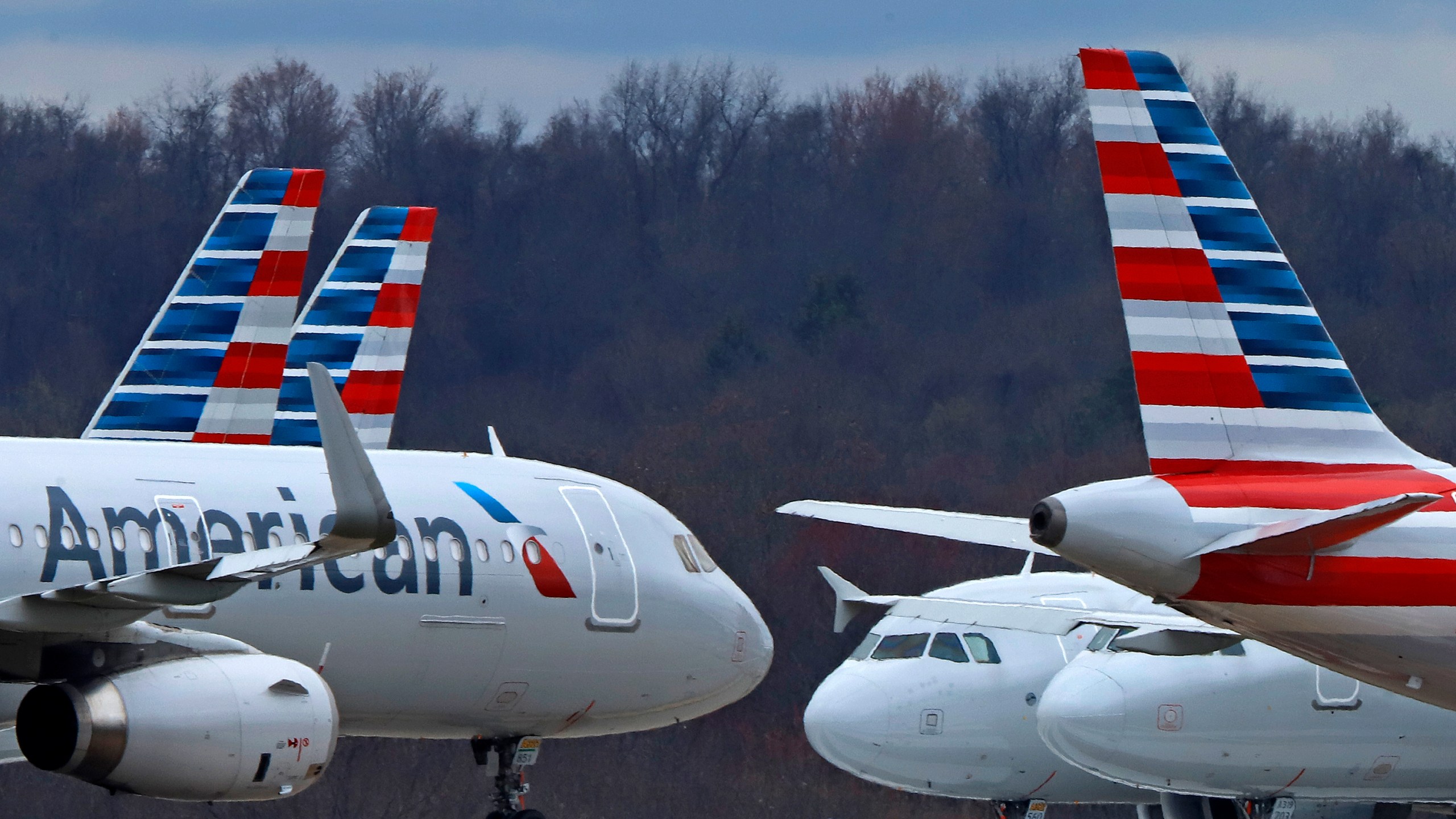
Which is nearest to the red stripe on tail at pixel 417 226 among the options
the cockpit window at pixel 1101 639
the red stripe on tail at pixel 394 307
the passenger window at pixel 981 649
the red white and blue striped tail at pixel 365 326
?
the red white and blue striped tail at pixel 365 326

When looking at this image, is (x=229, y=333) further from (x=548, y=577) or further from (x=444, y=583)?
(x=444, y=583)

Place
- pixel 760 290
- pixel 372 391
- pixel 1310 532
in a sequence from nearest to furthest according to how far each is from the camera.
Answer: pixel 1310 532 → pixel 372 391 → pixel 760 290

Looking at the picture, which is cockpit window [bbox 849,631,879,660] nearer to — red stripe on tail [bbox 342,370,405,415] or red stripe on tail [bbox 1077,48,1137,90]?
red stripe on tail [bbox 342,370,405,415]

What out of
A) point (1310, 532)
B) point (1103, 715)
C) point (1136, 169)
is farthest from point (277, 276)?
point (1310, 532)

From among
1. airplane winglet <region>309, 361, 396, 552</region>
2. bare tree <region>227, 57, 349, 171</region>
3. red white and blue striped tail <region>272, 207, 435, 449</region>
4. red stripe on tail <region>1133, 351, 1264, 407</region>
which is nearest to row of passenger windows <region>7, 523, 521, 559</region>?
airplane winglet <region>309, 361, 396, 552</region>

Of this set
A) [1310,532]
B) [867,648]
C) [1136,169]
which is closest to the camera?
[1310,532]

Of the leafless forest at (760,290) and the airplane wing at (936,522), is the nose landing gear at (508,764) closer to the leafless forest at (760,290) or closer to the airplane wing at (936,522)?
the airplane wing at (936,522)

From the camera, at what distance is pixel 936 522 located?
13.9 meters

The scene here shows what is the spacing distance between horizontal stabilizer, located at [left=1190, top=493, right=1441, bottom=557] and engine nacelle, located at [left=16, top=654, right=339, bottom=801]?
203 inches

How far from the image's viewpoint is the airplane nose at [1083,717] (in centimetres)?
1753

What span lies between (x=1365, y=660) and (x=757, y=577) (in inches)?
1025

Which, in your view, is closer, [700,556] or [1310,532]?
[1310,532]

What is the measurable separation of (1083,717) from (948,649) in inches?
86.0

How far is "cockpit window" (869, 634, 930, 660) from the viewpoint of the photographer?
19.7 meters
